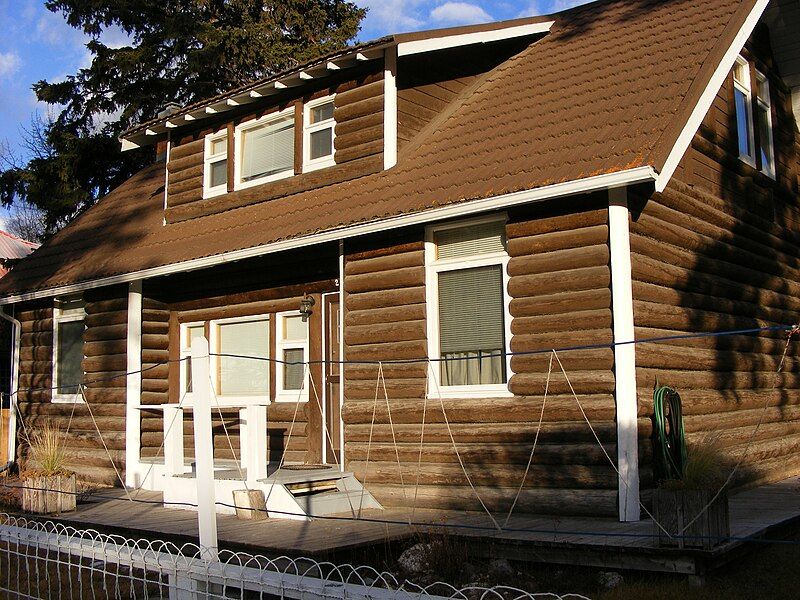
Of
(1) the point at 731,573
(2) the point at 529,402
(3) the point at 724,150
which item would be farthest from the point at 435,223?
(1) the point at 731,573

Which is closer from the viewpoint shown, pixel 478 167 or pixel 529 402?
pixel 529 402

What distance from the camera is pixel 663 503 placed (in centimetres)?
708

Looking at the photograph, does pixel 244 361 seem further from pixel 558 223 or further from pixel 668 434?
pixel 668 434

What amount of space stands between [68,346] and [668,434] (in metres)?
10.5

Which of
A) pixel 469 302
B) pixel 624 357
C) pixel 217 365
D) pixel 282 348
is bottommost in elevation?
pixel 624 357

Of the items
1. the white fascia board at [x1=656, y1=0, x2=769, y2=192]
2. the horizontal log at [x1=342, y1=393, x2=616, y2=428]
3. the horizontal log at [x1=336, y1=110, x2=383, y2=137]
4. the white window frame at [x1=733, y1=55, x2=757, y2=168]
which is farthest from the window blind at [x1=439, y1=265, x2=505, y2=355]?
the white window frame at [x1=733, y1=55, x2=757, y2=168]

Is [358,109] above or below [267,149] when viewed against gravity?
above

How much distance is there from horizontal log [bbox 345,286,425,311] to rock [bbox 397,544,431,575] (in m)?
3.17

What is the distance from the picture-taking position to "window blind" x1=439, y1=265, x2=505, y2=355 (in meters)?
9.78

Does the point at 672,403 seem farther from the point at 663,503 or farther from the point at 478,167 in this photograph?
the point at 478,167

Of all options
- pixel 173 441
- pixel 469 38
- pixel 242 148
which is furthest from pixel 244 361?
pixel 469 38

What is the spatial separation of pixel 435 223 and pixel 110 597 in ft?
16.8

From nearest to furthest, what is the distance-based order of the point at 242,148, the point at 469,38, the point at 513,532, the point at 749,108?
the point at 513,532 < the point at 749,108 < the point at 469,38 < the point at 242,148

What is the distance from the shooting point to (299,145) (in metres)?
12.9
